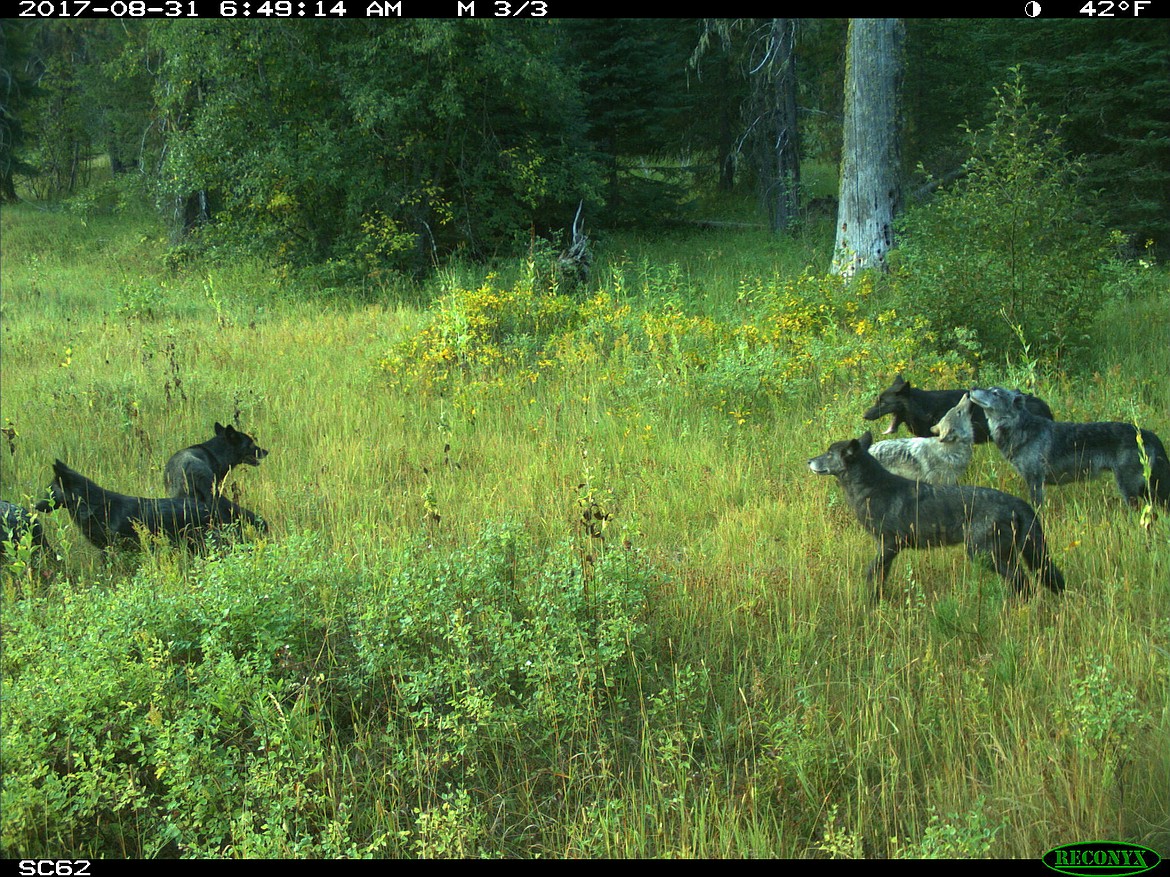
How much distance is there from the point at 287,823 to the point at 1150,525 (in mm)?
4905

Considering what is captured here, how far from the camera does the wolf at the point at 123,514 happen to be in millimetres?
5727

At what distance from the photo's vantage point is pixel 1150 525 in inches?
212

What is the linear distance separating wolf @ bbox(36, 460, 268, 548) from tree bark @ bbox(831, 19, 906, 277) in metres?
9.98

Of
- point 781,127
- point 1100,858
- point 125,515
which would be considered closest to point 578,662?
point 1100,858

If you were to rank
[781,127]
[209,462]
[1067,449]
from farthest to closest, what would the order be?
[781,127] < [209,462] < [1067,449]

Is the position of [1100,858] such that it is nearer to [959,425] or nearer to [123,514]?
[959,425]

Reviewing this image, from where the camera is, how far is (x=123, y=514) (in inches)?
231

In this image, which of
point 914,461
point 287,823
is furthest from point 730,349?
point 287,823

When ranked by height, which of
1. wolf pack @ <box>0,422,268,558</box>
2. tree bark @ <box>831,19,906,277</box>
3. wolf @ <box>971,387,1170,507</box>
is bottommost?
wolf pack @ <box>0,422,268,558</box>

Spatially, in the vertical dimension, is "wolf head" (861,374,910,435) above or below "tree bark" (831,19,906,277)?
below

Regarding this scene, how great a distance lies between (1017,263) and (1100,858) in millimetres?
7471

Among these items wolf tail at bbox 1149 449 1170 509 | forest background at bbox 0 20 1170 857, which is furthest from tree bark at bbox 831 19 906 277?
wolf tail at bbox 1149 449 1170 509

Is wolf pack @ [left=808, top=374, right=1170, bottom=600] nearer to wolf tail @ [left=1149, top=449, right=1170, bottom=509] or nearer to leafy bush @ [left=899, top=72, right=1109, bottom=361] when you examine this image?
wolf tail @ [left=1149, top=449, right=1170, bottom=509]

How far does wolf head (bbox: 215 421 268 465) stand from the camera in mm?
7078
